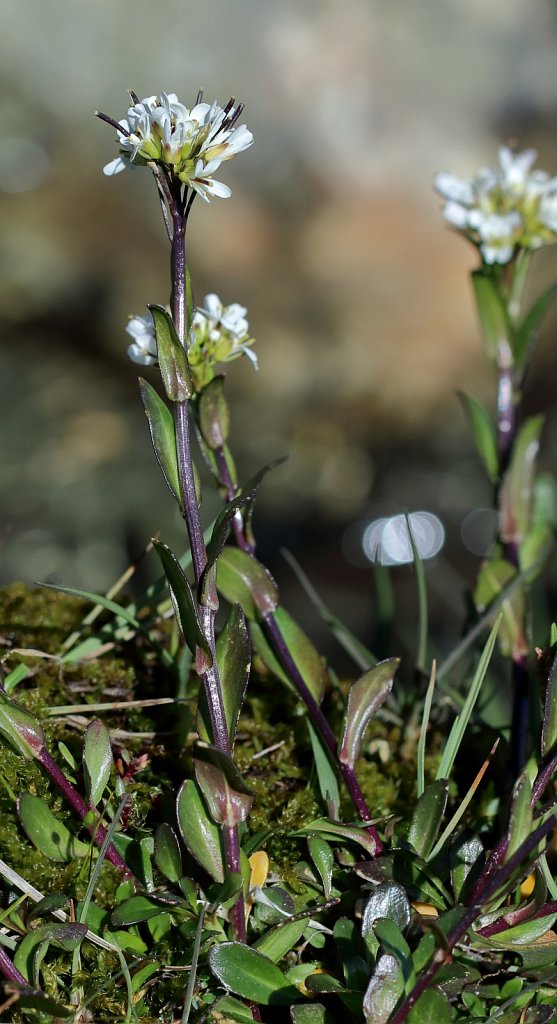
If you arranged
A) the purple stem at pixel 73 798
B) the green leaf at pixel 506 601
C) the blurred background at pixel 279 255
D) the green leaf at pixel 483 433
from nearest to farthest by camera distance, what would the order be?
the purple stem at pixel 73 798 → the green leaf at pixel 506 601 → the green leaf at pixel 483 433 → the blurred background at pixel 279 255

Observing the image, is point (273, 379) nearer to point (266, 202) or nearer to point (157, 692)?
point (266, 202)

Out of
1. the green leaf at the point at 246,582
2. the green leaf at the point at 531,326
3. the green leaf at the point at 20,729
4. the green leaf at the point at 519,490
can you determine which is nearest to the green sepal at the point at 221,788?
the green leaf at the point at 20,729

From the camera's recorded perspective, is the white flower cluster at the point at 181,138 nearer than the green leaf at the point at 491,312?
Yes

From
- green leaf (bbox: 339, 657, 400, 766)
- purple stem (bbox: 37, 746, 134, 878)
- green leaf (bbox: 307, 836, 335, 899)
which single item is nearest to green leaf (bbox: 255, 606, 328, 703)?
green leaf (bbox: 339, 657, 400, 766)

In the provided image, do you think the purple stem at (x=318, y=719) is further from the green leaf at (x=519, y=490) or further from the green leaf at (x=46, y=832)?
the green leaf at (x=519, y=490)

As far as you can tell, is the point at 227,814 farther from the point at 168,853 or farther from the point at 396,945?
the point at 396,945

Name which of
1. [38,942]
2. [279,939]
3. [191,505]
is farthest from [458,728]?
[38,942]
